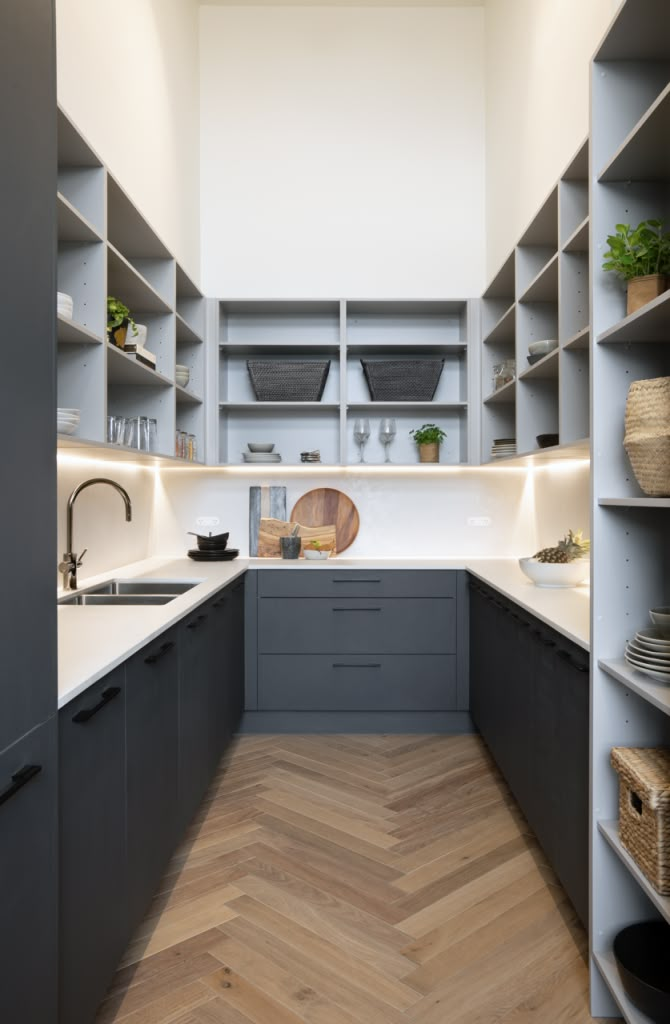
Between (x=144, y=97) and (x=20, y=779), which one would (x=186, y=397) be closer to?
(x=144, y=97)

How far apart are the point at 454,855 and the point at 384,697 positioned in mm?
1275

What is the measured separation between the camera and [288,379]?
4043 millimetres

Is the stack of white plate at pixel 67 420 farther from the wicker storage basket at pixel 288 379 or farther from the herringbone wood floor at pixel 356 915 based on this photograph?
the wicker storage basket at pixel 288 379

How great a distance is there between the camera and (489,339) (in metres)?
3.95

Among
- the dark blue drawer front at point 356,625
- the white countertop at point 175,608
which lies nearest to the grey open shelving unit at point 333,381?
the white countertop at point 175,608

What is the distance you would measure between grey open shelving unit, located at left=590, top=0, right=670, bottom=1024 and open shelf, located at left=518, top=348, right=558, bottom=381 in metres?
0.94

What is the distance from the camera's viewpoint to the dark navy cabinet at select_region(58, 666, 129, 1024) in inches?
52.6

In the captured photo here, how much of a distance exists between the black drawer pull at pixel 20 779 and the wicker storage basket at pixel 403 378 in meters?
3.22

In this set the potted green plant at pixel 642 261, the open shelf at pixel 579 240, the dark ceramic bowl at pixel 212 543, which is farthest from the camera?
the dark ceramic bowl at pixel 212 543

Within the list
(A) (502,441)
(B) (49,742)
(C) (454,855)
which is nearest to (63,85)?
(B) (49,742)

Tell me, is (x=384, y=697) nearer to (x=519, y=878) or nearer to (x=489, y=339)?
(x=519, y=878)

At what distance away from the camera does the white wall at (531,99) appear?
9.00 ft

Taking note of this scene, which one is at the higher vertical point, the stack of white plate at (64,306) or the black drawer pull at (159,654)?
the stack of white plate at (64,306)

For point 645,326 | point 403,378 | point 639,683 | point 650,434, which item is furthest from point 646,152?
point 403,378
